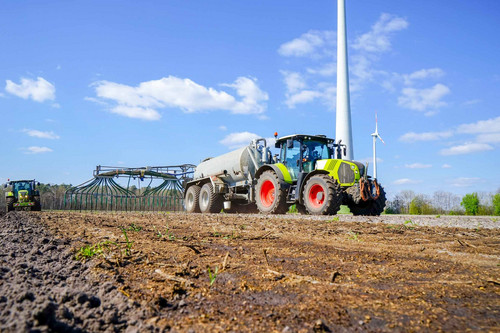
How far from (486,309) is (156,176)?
24.1m

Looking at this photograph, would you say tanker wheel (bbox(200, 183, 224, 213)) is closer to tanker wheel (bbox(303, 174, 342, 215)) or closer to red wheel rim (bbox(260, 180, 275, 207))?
red wheel rim (bbox(260, 180, 275, 207))

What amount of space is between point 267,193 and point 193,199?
569cm

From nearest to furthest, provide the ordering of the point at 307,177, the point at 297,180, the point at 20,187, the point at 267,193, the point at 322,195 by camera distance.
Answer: the point at 322,195, the point at 307,177, the point at 297,180, the point at 267,193, the point at 20,187

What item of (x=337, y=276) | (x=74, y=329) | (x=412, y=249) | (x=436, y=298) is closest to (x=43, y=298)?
(x=74, y=329)

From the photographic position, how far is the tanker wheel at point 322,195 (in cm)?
1036

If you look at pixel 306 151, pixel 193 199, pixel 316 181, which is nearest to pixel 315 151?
pixel 306 151

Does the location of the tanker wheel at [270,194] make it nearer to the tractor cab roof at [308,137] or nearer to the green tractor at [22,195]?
the tractor cab roof at [308,137]

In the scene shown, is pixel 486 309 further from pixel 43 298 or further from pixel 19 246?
pixel 19 246

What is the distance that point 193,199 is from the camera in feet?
58.9

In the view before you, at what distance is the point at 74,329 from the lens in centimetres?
188

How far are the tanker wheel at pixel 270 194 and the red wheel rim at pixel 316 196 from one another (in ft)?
3.84

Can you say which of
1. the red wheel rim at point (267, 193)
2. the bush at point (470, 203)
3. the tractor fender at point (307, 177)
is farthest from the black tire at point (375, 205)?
the bush at point (470, 203)

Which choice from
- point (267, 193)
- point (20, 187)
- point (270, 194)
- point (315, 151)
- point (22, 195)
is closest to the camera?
point (315, 151)

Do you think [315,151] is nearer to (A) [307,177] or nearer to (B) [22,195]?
(A) [307,177]
